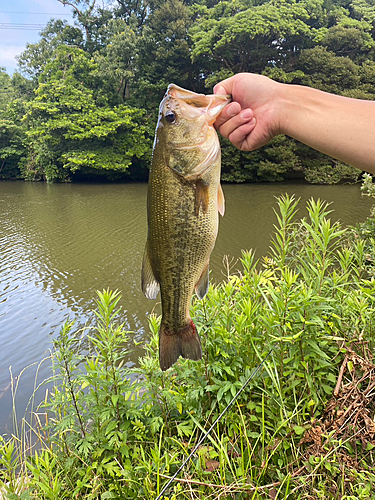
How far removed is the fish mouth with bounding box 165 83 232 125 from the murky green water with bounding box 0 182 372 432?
9.94 feet

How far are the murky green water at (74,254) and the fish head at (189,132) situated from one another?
297 cm

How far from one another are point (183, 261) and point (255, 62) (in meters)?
25.4

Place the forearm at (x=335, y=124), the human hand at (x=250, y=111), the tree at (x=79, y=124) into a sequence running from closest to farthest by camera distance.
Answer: the forearm at (x=335, y=124) < the human hand at (x=250, y=111) < the tree at (x=79, y=124)

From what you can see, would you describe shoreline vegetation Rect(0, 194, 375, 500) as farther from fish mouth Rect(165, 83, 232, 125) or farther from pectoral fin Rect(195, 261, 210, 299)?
fish mouth Rect(165, 83, 232, 125)

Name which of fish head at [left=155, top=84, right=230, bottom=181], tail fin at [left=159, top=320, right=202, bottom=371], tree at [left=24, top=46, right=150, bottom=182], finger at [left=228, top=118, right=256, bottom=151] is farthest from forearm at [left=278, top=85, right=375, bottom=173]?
tree at [left=24, top=46, right=150, bottom=182]

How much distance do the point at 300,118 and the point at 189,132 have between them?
500mm

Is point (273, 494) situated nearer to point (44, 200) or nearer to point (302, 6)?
point (44, 200)

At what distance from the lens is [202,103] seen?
1.60 meters

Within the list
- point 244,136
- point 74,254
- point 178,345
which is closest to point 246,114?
point 244,136

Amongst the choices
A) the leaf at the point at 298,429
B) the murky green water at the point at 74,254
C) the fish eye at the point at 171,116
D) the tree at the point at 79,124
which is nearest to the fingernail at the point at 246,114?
the fish eye at the point at 171,116

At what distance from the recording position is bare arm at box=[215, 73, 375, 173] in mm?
1424

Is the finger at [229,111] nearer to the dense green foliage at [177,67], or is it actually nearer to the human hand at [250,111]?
the human hand at [250,111]

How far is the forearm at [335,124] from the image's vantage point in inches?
55.4

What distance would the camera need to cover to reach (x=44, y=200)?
19.0 meters
